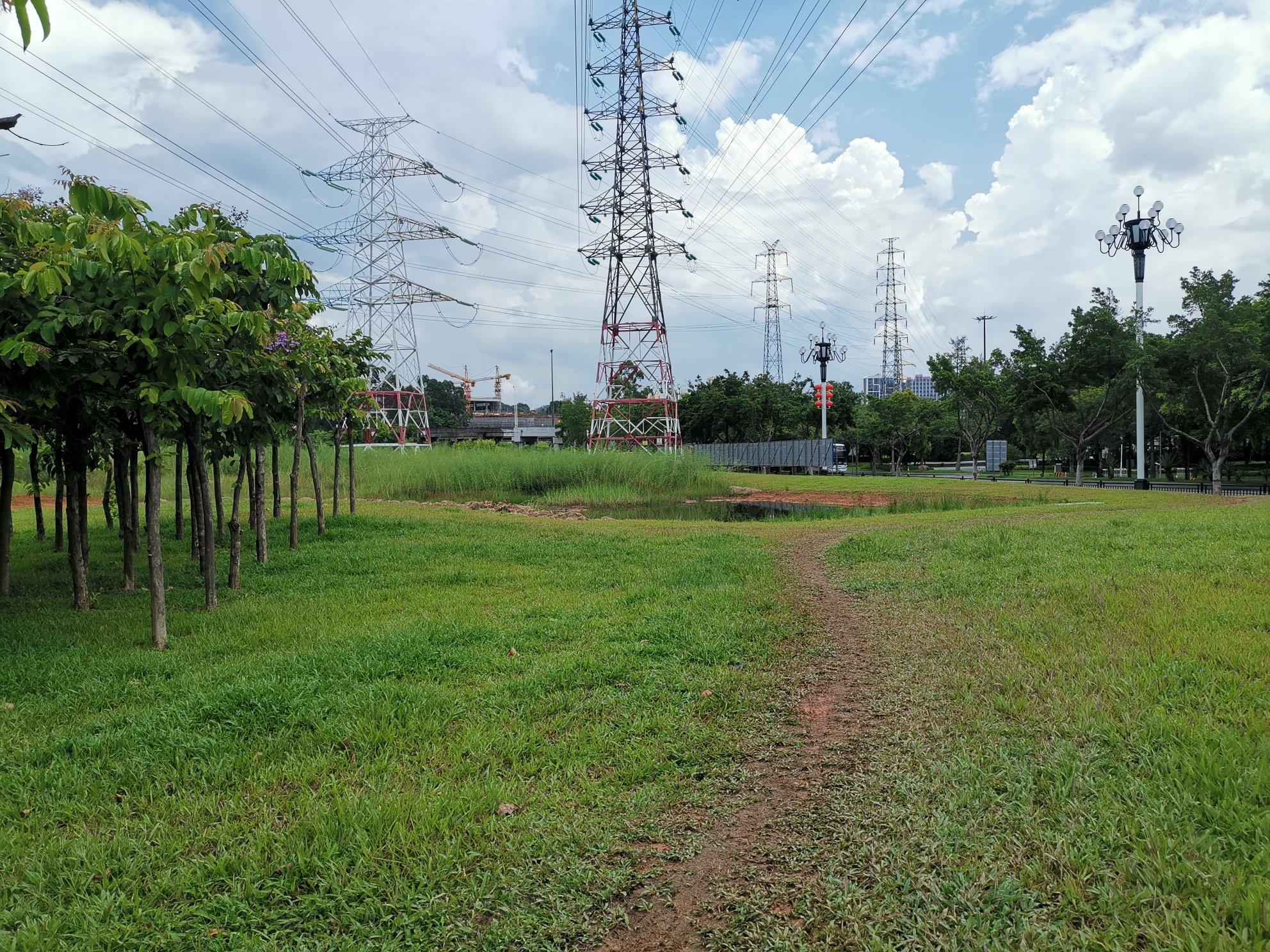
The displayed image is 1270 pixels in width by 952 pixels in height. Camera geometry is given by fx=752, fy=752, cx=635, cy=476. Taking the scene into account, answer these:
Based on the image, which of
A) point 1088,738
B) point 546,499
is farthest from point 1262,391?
point 1088,738

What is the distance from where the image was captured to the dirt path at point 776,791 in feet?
8.66

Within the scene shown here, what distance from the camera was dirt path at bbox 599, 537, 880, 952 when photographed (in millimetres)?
2639

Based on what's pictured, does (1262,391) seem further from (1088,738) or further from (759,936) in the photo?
(759,936)

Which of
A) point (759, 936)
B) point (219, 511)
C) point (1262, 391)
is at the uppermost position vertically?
point (1262, 391)

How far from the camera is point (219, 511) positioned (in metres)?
10.0

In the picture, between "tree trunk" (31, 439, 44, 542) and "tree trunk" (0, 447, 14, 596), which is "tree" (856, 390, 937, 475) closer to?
"tree trunk" (31, 439, 44, 542)

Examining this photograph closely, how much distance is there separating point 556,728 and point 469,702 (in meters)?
0.65

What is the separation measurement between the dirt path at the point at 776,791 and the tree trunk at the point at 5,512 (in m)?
7.41

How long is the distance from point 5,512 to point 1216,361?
101ft

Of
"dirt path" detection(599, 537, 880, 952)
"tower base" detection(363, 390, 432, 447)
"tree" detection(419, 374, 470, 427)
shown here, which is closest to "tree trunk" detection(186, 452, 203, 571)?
"dirt path" detection(599, 537, 880, 952)

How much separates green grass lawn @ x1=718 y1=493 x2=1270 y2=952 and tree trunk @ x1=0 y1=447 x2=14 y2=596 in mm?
7875

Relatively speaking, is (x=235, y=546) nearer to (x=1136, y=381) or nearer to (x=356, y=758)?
(x=356, y=758)

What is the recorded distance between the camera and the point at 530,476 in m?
26.6

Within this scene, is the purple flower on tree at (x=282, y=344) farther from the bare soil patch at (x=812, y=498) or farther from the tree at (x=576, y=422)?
the tree at (x=576, y=422)
